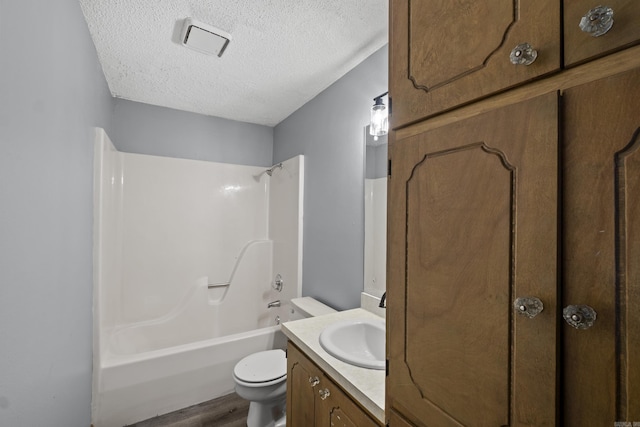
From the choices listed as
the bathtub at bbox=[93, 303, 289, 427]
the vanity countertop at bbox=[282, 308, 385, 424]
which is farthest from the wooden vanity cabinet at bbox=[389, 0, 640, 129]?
the bathtub at bbox=[93, 303, 289, 427]

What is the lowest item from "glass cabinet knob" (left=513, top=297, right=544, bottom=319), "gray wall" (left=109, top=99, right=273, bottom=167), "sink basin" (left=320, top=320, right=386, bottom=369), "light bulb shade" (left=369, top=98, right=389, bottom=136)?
"sink basin" (left=320, top=320, right=386, bottom=369)

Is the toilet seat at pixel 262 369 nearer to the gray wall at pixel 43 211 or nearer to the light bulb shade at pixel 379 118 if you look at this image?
the gray wall at pixel 43 211

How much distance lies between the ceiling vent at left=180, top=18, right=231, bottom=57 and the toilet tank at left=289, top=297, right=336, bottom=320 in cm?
180

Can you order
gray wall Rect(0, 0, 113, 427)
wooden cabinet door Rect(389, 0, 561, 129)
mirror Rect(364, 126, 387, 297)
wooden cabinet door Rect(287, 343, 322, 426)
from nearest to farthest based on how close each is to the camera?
wooden cabinet door Rect(389, 0, 561, 129), gray wall Rect(0, 0, 113, 427), wooden cabinet door Rect(287, 343, 322, 426), mirror Rect(364, 126, 387, 297)

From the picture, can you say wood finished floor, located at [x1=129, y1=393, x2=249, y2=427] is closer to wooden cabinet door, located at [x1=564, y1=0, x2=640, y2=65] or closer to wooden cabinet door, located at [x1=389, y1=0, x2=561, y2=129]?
wooden cabinet door, located at [x1=389, y1=0, x2=561, y2=129]

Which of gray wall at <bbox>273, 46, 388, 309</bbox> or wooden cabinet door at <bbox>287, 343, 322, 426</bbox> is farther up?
gray wall at <bbox>273, 46, 388, 309</bbox>

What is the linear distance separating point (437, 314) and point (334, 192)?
4.62 ft

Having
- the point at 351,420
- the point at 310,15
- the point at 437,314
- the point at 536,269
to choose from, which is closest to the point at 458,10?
the point at 536,269

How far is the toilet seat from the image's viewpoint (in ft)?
5.53

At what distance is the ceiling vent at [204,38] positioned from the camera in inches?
56.8

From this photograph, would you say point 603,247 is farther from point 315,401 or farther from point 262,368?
point 262,368

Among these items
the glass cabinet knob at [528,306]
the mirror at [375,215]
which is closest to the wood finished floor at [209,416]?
the mirror at [375,215]

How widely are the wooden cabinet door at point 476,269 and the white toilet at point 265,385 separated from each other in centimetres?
117

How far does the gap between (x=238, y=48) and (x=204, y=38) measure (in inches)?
7.8
